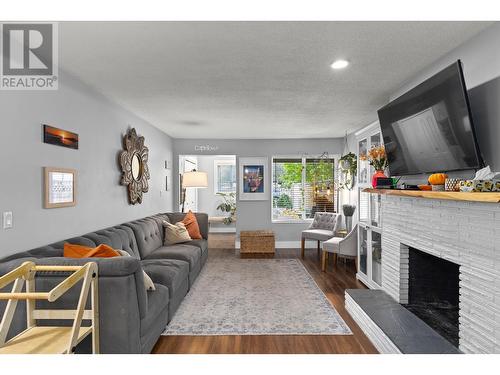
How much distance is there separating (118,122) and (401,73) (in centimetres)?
337

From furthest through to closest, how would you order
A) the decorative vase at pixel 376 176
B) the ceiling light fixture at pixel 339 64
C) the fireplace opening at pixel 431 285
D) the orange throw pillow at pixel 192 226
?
1. the orange throw pillow at pixel 192 226
2. the decorative vase at pixel 376 176
3. the fireplace opening at pixel 431 285
4. the ceiling light fixture at pixel 339 64

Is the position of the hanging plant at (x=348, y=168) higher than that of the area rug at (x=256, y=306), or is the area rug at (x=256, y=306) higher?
the hanging plant at (x=348, y=168)

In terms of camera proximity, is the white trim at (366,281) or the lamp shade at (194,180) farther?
the lamp shade at (194,180)

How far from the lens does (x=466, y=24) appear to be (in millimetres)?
1997

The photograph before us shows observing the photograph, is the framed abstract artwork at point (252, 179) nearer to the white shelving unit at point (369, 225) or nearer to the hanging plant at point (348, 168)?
the hanging plant at point (348, 168)

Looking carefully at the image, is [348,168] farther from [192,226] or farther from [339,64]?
[339,64]

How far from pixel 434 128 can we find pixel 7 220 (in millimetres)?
3228

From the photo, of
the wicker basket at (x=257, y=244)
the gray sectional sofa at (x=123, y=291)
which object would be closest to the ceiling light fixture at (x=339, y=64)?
the gray sectional sofa at (x=123, y=291)

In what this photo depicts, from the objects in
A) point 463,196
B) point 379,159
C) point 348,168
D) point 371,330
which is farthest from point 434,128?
point 348,168

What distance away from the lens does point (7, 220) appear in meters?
2.19

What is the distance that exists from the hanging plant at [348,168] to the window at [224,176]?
378 cm

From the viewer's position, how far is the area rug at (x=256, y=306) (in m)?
2.87

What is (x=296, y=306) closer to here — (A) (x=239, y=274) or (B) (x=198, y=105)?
(A) (x=239, y=274)
